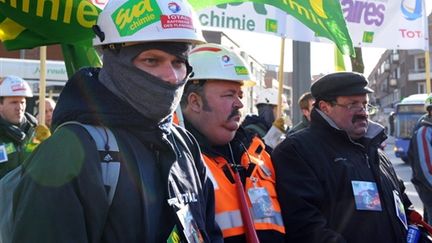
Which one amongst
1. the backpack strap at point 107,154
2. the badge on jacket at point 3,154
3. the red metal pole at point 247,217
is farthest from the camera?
the badge on jacket at point 3,154

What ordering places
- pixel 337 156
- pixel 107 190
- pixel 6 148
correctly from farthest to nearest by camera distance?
pixel 6 148 < pixel 337 156 < pixel 107 190

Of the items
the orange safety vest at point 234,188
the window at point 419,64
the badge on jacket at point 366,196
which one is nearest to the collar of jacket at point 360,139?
the badge on jacket at point 366,196

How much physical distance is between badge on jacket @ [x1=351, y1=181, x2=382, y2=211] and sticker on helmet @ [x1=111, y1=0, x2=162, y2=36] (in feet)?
5.94

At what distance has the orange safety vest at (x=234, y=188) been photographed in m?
2.54

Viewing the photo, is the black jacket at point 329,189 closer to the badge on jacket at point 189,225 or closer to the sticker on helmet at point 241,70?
the sticker on helmet at point 241,70

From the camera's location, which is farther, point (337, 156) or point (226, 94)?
point (337, 156)

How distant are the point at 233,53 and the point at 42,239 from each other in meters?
1.74

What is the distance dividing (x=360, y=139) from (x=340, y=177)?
0.42m

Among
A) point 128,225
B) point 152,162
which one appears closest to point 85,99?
point 152,162

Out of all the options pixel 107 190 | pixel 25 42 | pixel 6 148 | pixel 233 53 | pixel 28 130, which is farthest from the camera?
pixel 28 130

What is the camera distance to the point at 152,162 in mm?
1774

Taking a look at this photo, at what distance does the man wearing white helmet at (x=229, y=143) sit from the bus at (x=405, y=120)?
821 inches

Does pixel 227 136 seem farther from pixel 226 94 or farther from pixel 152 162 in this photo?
pixel 152 162

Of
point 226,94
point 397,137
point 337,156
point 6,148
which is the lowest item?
point 397,137
